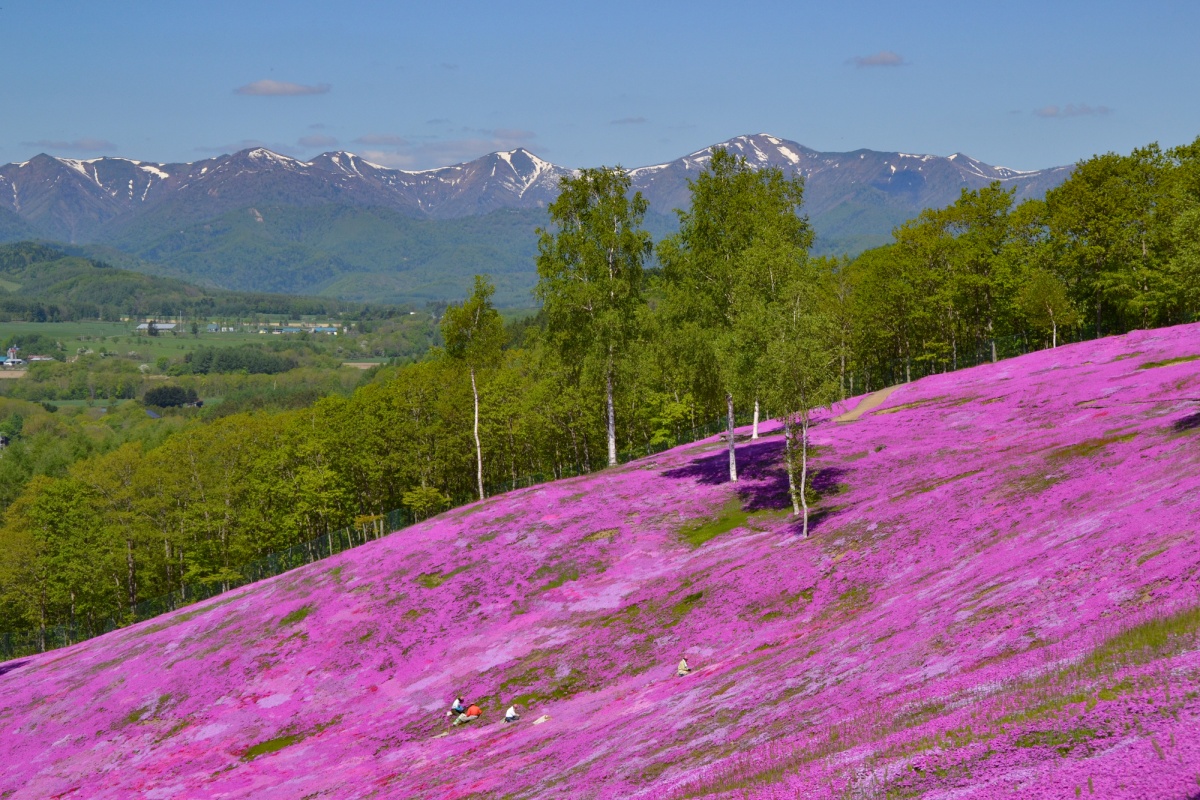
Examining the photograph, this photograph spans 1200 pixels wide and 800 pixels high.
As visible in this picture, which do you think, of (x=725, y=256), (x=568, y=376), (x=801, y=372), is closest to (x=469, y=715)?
(x=801, y=372)

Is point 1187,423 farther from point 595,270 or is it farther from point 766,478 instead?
point 595,270

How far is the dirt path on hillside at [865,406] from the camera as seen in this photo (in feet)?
295

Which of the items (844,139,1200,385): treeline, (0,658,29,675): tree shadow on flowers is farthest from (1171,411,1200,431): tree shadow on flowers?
(0,658,29,675): tree shadow on flowers

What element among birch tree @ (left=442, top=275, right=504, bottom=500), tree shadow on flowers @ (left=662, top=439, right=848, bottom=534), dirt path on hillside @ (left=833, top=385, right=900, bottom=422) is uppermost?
birch tree @ (left=442, top=275, right=504, bottom=500)

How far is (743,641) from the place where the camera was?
41969mm

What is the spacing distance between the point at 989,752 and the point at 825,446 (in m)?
54.3

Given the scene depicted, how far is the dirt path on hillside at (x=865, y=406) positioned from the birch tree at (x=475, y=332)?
34533 mm

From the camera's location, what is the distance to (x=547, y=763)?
104 feet

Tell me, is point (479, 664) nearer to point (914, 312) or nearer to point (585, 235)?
point (585, 235)

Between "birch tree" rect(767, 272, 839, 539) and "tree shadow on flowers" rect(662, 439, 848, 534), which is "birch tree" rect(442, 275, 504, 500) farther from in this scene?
"birch tree" rect(767, 272, 839, 539)

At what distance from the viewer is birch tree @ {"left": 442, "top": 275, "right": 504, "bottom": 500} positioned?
86.3m

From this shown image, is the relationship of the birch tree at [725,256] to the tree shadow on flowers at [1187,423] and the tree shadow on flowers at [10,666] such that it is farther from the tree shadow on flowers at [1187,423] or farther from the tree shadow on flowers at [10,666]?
the tree shadow on flowers at [10,666]

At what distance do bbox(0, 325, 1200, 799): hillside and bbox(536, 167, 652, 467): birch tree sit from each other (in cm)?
1215

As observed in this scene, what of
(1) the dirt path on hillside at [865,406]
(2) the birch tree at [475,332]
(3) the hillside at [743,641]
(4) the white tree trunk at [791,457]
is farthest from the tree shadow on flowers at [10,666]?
(1) the dirt path on hillside at [865,406]
